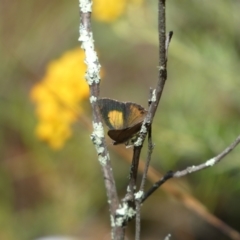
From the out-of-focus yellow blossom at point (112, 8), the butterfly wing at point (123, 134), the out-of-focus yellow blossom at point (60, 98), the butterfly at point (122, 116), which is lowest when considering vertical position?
the butterfly wing at point (123, 134)

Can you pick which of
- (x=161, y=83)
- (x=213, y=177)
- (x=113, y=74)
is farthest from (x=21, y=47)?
(x=161, y=83)

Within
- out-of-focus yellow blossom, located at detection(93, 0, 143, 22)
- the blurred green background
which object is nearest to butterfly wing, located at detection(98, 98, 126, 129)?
the blurred green background

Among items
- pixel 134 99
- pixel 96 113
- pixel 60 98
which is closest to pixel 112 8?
pixel 60 98

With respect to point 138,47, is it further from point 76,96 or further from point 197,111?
point 76,96

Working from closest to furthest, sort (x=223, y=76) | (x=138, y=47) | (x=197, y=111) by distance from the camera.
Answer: (x=223, y=76)
(x=197, y=111)
(x=138, y=47)

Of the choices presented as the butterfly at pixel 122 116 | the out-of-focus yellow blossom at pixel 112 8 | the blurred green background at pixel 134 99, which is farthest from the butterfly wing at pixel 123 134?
the out-of-focus yellow blossom at pixel 112 8

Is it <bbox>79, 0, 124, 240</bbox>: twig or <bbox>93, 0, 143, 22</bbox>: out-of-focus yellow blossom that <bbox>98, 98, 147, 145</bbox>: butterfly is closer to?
<bbox>79, 0, 124, 240</bbox>: twig

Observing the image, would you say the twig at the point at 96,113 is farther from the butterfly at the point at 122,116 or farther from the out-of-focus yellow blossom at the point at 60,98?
the out-of-focus yellow blossom at the point at 60,98
